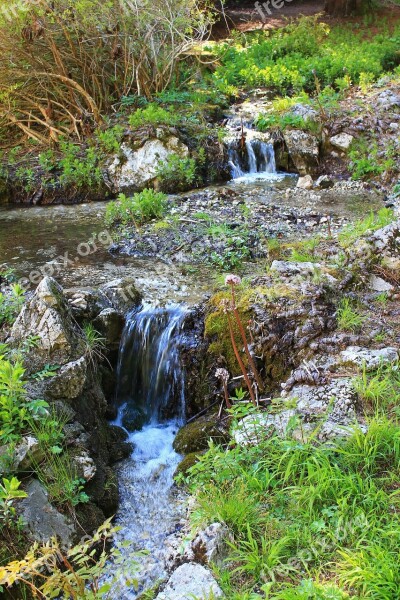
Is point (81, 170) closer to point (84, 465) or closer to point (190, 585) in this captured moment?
point (84, 465)

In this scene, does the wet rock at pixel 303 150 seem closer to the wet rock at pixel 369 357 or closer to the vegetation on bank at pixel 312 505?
the wet rock at pixel 369 357

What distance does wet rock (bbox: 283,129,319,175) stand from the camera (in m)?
10.3

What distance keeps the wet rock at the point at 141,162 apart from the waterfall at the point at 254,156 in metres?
1.07

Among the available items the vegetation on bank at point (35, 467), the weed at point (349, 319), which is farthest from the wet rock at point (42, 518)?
the weed at point (349, 319)

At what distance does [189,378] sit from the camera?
16.7ft

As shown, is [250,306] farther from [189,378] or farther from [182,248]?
[182,248]

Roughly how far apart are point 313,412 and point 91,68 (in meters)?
10.0

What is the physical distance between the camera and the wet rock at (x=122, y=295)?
568 centimetres

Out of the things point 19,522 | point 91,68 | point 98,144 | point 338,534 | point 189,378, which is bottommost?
point 189,378

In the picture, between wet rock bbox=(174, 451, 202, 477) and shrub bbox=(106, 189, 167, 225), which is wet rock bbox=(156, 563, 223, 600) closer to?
wet rock bbox=(174, 451, 202, 477)

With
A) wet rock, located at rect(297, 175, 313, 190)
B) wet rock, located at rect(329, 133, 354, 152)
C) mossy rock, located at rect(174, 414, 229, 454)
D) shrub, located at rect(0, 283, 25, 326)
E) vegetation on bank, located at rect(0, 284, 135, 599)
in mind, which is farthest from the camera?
wet rock, located at rect(329, 133, 354, 152)

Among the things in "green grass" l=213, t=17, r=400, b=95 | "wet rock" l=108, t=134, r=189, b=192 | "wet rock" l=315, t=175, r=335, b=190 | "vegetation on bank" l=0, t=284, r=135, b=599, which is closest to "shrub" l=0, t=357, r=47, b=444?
A: "vegetation on bank" l=0, t=284, r=135, b=599

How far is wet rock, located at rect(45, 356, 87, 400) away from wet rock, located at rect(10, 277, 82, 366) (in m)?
0.09

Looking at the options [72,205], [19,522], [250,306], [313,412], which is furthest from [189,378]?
[72,205]
